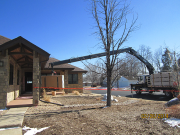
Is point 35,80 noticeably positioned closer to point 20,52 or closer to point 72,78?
point 20,52

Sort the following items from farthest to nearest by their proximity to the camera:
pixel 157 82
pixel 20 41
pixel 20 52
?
pixel 157 82
pixel 20 52
pixel 20 41

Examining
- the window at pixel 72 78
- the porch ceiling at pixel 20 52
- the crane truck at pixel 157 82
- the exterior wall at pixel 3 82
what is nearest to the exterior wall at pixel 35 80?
the porch ceiling at pixel 20 52

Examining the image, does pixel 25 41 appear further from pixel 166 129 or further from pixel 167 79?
pixel 167 79

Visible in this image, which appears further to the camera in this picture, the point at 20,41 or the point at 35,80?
the point at 35,80

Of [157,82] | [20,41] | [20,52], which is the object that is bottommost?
[157,82]

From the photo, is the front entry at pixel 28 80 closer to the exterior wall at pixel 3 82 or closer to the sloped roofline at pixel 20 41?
the exterior wall at pixel 3 82

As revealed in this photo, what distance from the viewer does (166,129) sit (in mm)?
4281

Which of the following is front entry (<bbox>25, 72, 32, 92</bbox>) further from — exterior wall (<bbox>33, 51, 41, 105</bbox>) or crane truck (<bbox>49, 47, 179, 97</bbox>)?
exterior wall (<bbox>33, 51, 41, 105</bbox>)

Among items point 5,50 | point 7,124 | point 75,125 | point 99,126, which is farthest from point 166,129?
point 5,50

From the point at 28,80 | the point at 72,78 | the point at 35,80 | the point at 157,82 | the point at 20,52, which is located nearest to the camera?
the point at 20,52

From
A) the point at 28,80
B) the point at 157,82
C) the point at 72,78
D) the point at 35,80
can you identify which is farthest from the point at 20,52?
the point at 157,82

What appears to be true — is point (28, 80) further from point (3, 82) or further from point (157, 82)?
point (157, 82)

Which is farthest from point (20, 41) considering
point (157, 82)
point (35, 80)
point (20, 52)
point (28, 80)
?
point (157, 82)

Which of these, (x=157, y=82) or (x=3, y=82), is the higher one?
(x=3, y=82)
